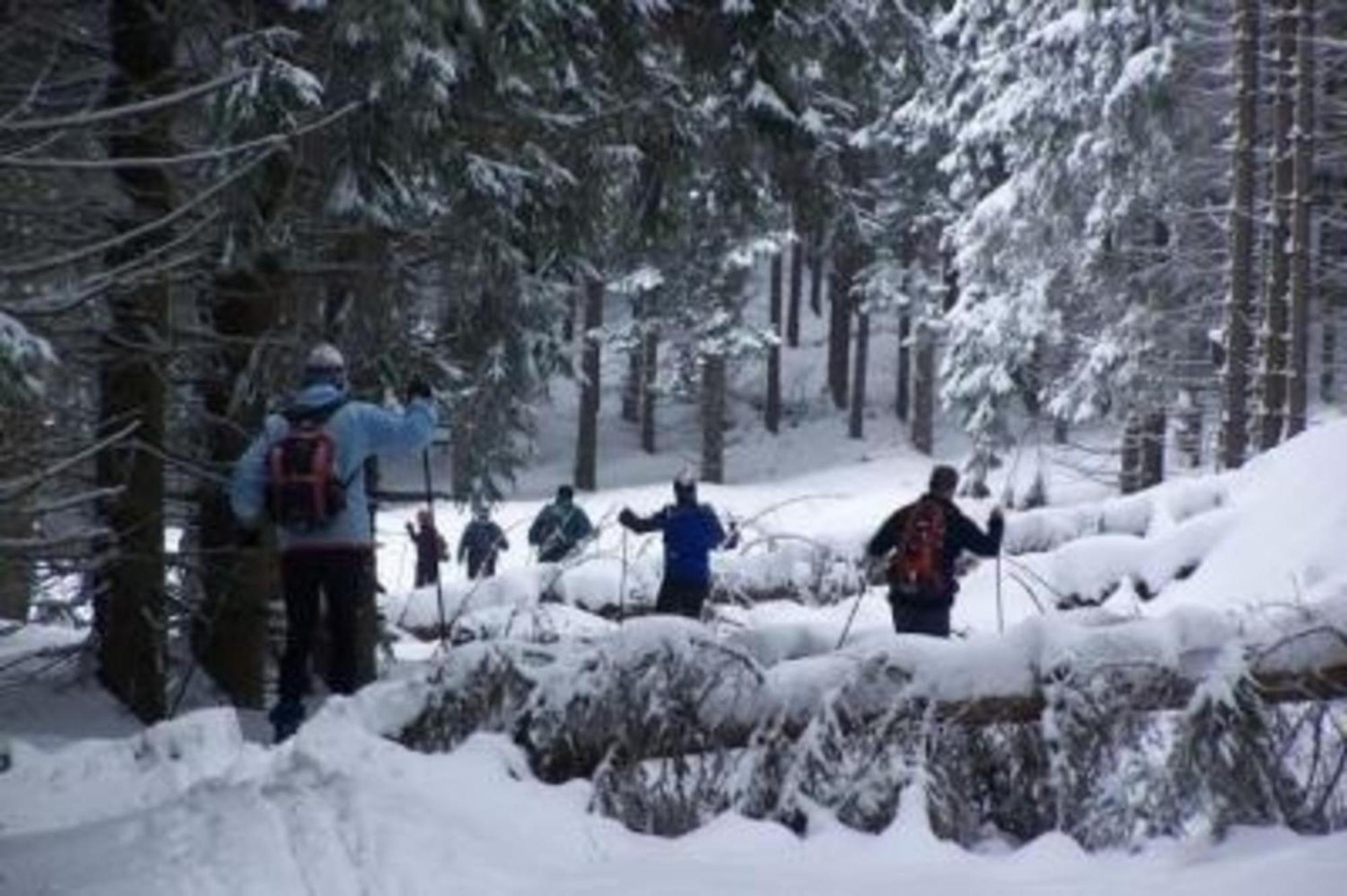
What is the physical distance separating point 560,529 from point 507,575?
1577mm

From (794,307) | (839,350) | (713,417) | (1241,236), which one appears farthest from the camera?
(794,307)

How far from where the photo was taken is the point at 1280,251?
22.5 meters

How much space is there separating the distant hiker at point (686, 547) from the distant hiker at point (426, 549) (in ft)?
18.3

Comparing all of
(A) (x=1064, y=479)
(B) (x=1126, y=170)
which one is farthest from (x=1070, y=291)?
(A) (x=1064, y=479)

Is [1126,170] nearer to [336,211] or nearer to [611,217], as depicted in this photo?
[611,217]

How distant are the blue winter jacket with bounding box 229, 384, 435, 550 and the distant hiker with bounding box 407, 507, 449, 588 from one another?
11248mm

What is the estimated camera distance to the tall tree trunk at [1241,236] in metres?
22.1

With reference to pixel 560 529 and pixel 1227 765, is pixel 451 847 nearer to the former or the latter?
pixel 1227 765

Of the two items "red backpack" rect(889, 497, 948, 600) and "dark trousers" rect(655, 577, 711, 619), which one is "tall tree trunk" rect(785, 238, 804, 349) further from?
"red backpack" rect(889, 497, 948, 600)

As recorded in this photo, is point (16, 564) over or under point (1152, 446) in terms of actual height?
over

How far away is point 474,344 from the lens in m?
11.3

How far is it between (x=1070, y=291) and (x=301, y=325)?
69.7ft

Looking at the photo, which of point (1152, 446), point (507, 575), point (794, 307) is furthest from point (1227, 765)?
point (794, 307)

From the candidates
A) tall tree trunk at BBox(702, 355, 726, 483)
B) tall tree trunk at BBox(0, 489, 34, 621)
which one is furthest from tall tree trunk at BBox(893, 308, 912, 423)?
tall tree trunk at BBox(0, 489, 34, 621)
